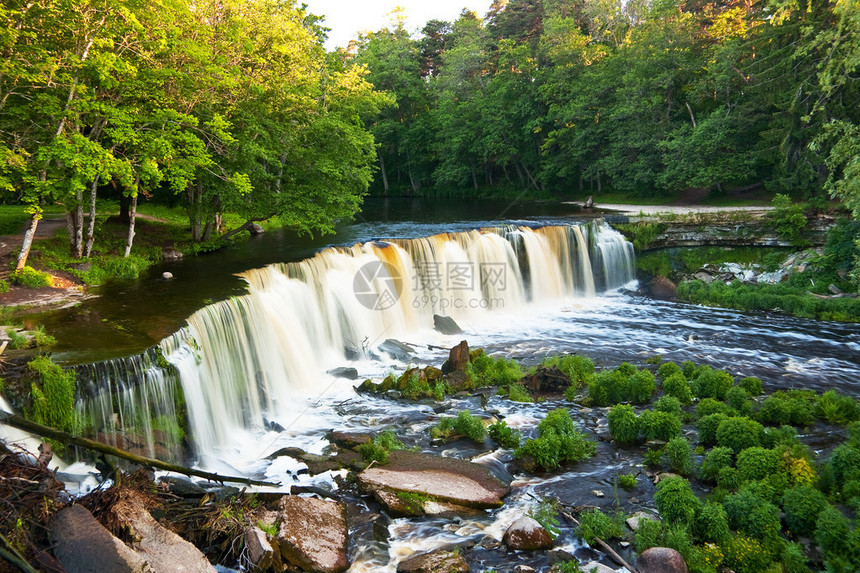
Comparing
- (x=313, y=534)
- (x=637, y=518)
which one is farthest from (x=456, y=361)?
(x=313, y=534)

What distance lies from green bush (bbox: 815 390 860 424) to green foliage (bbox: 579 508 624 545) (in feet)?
18.5

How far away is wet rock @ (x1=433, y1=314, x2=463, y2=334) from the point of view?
1761cm

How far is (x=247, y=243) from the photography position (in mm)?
21766

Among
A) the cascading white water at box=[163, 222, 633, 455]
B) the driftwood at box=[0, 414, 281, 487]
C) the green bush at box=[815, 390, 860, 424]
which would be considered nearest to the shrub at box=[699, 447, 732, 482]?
the green bush at box=[815, 390, 860, 424]

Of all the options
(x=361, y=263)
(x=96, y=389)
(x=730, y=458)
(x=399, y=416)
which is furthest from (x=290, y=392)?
(x=730, y=458)

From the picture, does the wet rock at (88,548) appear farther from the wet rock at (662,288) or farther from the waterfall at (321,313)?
the wet rock at (662,288)

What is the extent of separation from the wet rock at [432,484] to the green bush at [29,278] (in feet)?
32.4

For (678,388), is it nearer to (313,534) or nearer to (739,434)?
(739,434)

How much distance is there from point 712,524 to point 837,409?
17.4 feet

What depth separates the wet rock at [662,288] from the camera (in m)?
21.0

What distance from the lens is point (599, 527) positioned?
7.04 meters

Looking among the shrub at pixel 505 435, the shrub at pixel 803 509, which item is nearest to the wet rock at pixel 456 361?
the shrub at pixel 505 435

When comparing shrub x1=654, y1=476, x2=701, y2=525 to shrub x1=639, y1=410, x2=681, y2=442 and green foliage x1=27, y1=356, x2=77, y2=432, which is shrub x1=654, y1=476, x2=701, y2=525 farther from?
green foliage x1=27, y1=356, x2=77, y2=432

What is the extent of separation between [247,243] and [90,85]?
8721 mm
